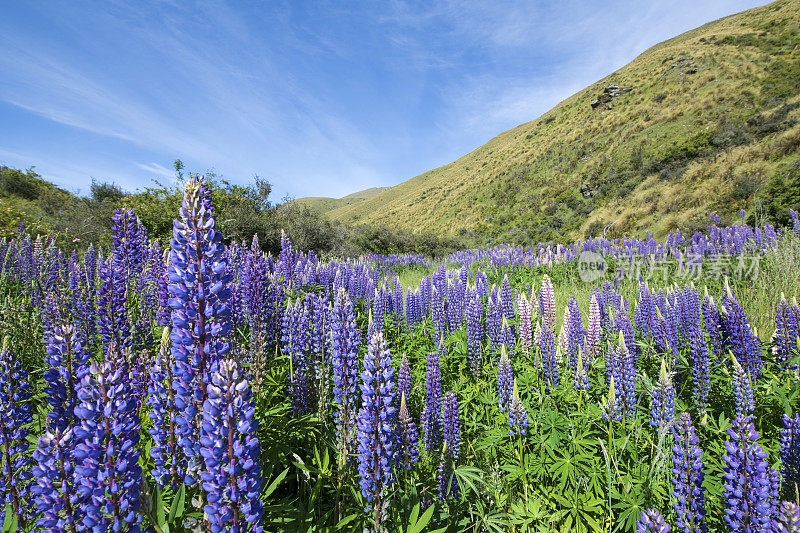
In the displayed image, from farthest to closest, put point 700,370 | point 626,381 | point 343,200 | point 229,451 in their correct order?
point 343,200 < point 700,370 < point 626,381 < point 229,451

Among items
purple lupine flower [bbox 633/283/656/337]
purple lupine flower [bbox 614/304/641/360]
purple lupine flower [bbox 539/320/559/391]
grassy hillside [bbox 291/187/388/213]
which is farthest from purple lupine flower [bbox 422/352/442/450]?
grassy hillside [bbox 291/187/388/213]

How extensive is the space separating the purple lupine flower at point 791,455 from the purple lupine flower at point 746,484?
53 centimetres

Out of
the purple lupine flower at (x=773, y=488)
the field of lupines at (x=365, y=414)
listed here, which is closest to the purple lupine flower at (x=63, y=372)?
the field of lupines at (x=365, y=414)

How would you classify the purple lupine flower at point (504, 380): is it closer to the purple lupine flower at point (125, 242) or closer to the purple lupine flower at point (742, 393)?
the purple lupine flower at point (742, 393)

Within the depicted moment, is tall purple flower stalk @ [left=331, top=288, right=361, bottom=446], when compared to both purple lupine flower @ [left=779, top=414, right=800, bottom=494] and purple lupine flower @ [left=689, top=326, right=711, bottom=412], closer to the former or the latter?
purple lupine flower @ [left=779, top=414, right=800, bottom=494]

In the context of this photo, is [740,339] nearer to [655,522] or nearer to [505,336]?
[505,336]

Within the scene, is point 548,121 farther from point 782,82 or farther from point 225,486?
point 225,486

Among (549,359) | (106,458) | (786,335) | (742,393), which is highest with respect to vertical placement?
(106,458)

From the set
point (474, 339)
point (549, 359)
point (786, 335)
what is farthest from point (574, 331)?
point (786, 335)

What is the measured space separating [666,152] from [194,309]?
1390 inches

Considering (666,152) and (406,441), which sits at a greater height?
(666,152)

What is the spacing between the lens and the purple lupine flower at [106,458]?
1.14 meters

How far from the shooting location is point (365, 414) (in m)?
1.85

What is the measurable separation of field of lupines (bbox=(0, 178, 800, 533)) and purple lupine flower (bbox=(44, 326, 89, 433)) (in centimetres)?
1
